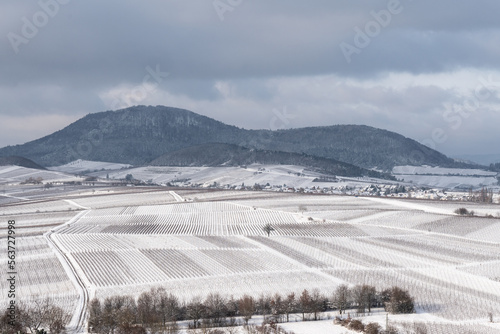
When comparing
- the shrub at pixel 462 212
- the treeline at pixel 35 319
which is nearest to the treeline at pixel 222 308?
the treeline at pixel 35 319

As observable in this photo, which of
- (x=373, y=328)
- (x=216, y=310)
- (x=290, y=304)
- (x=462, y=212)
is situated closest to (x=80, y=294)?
(x=216, y=310)

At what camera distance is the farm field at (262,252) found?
150ft

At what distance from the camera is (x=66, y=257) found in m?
57.1

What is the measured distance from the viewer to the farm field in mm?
45688

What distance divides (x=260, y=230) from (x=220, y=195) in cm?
5365

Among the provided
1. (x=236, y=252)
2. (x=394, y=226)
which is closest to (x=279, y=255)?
(x=236, y=252)

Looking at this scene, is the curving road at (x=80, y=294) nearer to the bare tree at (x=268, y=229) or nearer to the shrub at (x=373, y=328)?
the shrub at (x=373, y=328)

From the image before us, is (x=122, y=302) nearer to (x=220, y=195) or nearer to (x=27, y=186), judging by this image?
(x=220, y=195)

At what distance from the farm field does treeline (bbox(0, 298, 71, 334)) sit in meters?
2.25

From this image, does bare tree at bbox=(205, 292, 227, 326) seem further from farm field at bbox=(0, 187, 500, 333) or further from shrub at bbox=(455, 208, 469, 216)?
shrub at bbox=(455, 208, 469, 216)

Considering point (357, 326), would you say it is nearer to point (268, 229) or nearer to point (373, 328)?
point (373, 328)

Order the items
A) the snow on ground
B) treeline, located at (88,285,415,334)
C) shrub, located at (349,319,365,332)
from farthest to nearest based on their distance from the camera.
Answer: the snow on ground → shrub, located at (349,319,365,332) → treeline, located at (88,285,415,334)

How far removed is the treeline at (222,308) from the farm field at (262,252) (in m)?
2.01

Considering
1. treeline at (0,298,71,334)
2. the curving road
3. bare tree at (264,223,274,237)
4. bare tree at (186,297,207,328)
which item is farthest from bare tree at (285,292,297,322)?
bare tree at (264,223,274,237)
